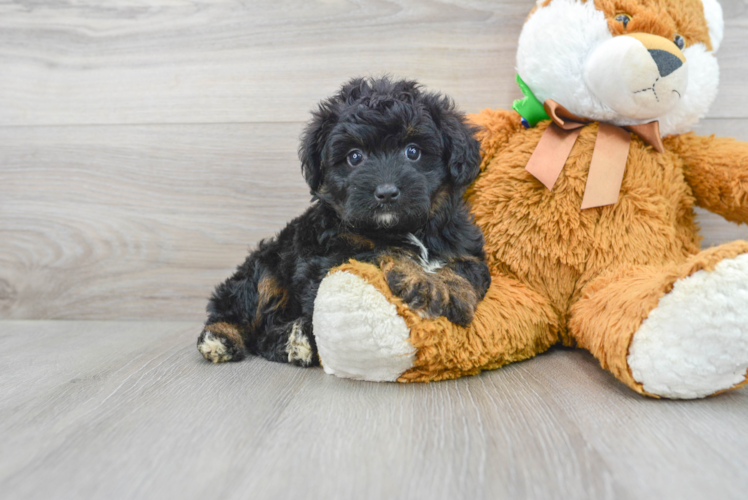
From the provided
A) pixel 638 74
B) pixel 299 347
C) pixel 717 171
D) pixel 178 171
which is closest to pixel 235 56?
pixel 178 171

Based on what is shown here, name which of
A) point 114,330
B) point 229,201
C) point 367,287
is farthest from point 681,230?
point 114,330

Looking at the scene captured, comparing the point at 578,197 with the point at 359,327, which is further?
the point at 578,197

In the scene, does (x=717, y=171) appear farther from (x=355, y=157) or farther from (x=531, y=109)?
(x=355, y=157)

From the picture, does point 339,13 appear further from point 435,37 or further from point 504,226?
point 504,226

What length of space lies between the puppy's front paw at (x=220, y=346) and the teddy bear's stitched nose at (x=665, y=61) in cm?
154

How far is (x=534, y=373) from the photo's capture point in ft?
5.06

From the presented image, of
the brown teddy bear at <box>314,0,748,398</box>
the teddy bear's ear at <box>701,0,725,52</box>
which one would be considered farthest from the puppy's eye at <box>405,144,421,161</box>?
the teddy bear's ear at <box>701,0,725,52</box>

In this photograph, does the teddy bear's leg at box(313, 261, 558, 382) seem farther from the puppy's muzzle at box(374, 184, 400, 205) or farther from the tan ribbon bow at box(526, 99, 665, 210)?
the tan ribbon bow at box(526, 99, 665, 210)

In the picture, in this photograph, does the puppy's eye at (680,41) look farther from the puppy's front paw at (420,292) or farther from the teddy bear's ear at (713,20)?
the puppy's front paw at (420,292)

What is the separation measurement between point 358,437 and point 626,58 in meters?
1.27

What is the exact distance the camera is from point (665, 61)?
1.55 metres

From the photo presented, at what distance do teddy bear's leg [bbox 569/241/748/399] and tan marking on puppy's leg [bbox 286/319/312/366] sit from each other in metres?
0.87

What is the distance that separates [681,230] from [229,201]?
68.4 inches

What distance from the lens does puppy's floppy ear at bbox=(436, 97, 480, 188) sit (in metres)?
1.51
